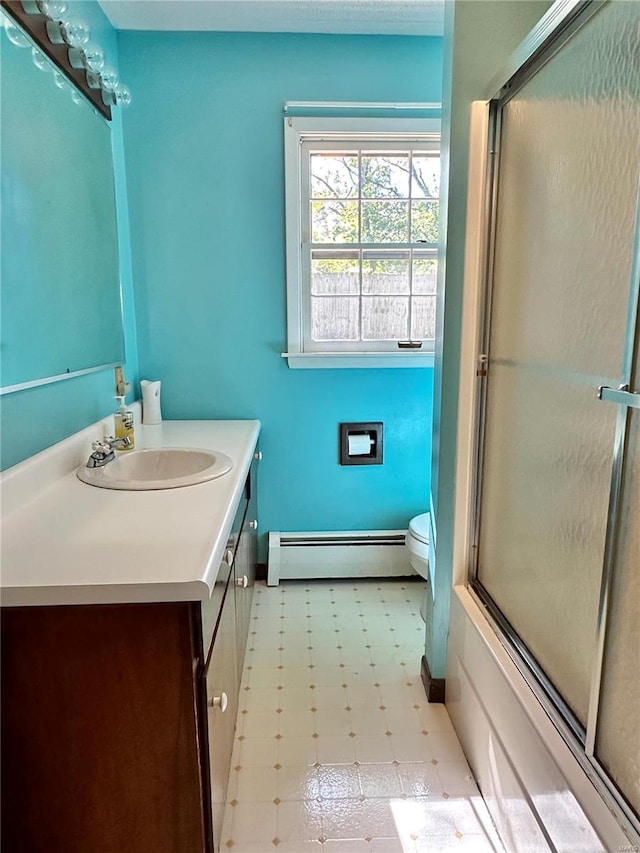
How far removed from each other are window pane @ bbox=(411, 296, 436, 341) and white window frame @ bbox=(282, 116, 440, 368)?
78 mm

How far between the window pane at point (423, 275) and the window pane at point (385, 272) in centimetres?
4

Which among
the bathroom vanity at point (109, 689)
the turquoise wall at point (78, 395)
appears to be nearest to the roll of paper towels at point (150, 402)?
the turquoise wall at point (78, 395)

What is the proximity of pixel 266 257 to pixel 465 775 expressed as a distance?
204cm

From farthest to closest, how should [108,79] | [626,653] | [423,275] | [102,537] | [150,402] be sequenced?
[423,275], [150,402], [108,79], [102,537], [626,653]

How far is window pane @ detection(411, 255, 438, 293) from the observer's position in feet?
8.02

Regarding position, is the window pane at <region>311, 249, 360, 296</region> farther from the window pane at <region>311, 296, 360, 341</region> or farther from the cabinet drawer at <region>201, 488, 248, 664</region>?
the cabinet drawer at <region>201, 488, 248, 664</region>

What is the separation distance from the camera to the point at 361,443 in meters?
2.56

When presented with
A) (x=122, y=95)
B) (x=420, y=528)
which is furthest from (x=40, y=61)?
(x=420, y=528)

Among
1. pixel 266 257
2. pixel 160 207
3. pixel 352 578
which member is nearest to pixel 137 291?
pixel 160 207

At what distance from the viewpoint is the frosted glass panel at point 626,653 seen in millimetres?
845

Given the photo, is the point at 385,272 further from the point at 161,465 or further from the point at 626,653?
the point at 626,653

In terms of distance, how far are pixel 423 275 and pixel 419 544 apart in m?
1.21

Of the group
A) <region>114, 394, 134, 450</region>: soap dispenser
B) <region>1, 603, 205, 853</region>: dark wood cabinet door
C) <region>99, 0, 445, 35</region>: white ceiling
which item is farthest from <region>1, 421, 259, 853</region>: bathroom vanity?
<region>99, 0, 445, 35</region>: white ceiling

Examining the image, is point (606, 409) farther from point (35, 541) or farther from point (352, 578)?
point (352, 578)
